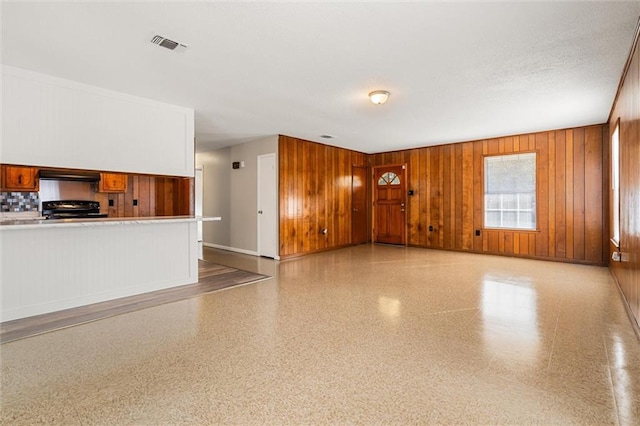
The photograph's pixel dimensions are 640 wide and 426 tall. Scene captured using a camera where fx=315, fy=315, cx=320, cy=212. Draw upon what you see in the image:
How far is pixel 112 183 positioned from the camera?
4.64 metres

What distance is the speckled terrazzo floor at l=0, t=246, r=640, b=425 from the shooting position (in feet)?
5.41

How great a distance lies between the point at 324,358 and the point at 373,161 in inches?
266

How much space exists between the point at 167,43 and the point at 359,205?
612cm

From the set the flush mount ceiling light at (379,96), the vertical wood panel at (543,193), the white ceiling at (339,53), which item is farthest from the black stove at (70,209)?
the vertical wood panel at (543,193)

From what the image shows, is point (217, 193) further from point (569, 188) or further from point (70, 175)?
point (569, 188)

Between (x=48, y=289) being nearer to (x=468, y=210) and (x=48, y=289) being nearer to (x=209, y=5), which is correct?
(x=209, y=5)

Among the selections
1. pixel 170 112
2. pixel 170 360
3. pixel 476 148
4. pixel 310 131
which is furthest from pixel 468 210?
pixel 170 360

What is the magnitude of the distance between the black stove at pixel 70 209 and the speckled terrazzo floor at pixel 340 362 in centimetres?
227

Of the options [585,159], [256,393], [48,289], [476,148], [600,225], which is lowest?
[256,393]

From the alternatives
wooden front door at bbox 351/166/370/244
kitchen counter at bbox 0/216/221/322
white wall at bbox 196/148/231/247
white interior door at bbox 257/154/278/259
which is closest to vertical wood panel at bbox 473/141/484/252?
wooden front door at bbox 351/166/370/244

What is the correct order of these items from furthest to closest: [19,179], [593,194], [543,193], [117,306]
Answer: [543,193], [593,194], [19,179], [117,306]

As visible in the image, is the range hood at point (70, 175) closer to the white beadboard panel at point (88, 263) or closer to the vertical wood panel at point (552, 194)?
the white beadboard panel at point (88, 263)

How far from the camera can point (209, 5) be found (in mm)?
2127

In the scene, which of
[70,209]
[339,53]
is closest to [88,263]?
[70,209]
